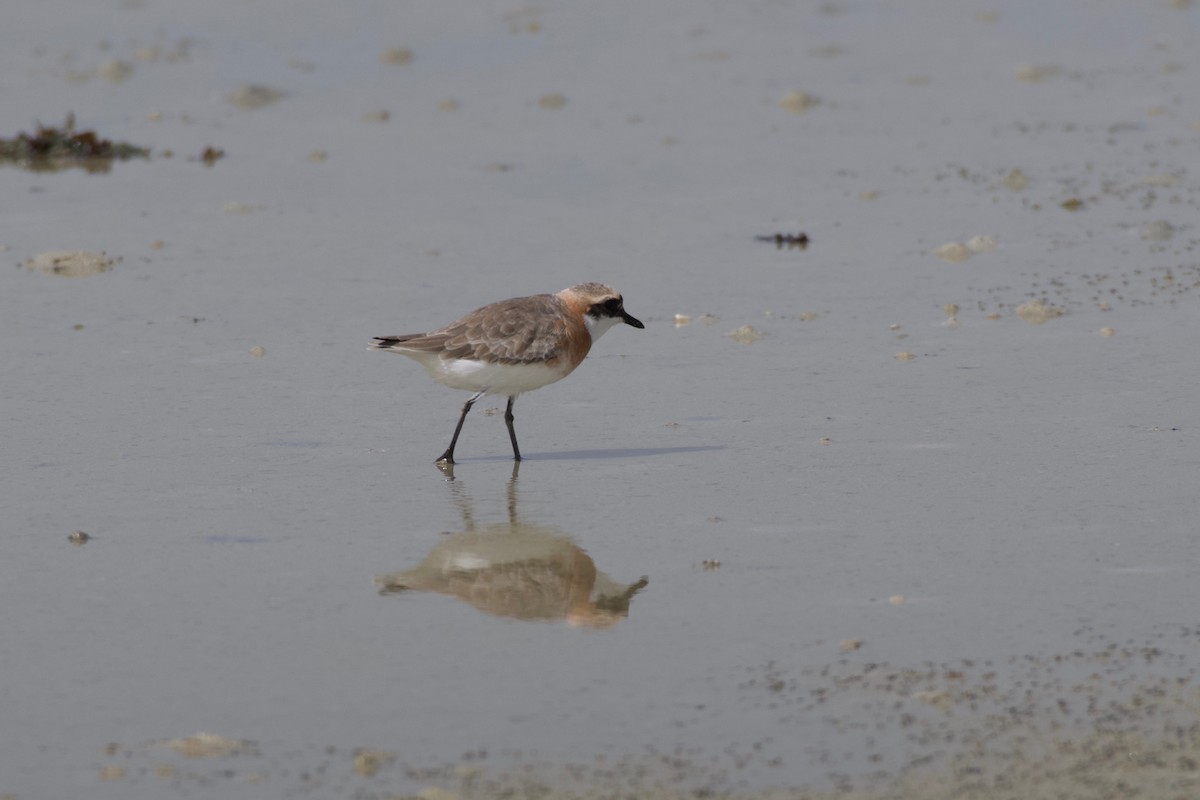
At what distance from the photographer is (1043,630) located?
647 cm

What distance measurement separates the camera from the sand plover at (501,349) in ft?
29.9

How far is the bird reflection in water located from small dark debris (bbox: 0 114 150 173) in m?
10.00

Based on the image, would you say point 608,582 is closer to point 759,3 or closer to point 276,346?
point 276,346

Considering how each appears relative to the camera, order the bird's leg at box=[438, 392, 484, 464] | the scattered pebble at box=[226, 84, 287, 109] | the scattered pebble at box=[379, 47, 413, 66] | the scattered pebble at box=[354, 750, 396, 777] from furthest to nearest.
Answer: the scattered pebble at box=[379, 47, 413, 66] → the scattered pebble at box=[226, 84, 287, 109] → the bird's leg at box=[438, 392, 484, 464] → the scattered pebble at box=[354, 750, 396, 777]

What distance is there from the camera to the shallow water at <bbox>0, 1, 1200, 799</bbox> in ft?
18.9

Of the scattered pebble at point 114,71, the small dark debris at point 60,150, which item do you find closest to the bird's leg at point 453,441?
the small dark debris at point 60,150

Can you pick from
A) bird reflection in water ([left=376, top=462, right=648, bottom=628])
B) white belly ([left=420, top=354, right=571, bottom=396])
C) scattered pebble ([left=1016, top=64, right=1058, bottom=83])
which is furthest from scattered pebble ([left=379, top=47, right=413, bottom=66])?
bird reflection in water ([left=376, top=462, right=648, bottom=628])

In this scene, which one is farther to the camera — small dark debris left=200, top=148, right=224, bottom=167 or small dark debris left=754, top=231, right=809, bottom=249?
small dark debris left=200, top=148, right=224, bottom=167

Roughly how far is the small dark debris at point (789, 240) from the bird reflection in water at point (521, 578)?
595 centimetres

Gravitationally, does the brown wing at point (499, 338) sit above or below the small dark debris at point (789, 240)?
above

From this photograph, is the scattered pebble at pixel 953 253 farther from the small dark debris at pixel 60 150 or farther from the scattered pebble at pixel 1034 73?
the small dark debris at pixel 60 150

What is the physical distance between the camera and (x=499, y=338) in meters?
9.21

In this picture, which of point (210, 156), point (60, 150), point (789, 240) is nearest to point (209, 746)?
point (789, 240)

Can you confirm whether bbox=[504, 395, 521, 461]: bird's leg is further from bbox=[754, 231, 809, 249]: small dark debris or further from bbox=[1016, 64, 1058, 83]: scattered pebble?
bbox=[1016, 64, 1058, 83]: scattered pebble
